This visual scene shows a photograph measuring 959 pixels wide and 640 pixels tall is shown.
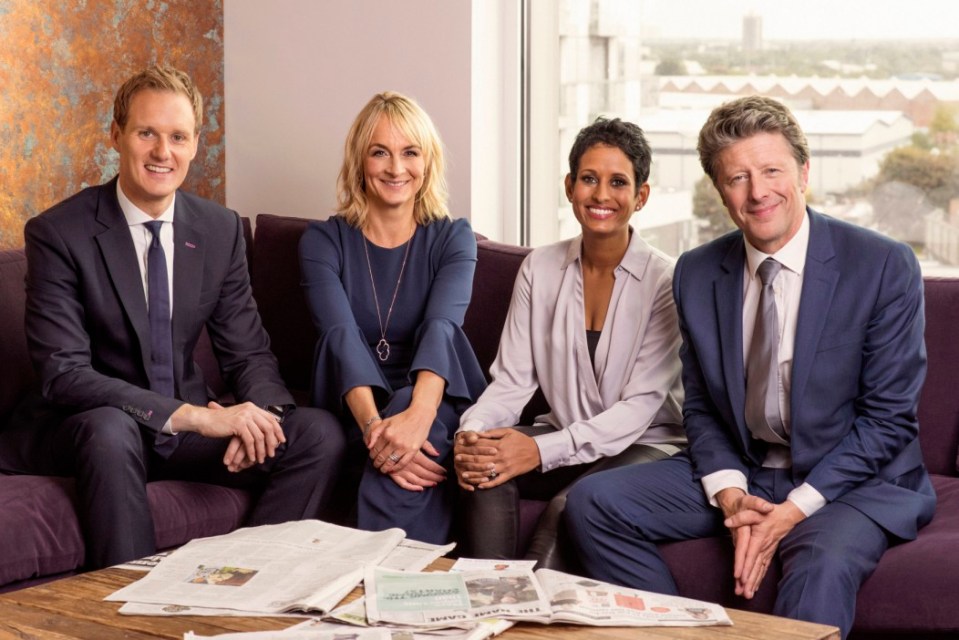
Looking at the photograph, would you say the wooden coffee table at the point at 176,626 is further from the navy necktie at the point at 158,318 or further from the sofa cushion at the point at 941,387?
the sofa cushion at the point at 941,387

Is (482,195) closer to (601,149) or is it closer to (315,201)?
(315,201)

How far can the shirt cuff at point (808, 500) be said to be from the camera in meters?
2.42

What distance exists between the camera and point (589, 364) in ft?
9.48

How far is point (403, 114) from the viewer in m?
3.21

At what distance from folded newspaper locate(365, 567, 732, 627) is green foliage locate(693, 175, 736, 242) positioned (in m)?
1.95

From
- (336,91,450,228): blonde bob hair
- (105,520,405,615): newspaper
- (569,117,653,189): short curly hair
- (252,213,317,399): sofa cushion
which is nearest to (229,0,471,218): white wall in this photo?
(252,213,317,399): sofa cushion

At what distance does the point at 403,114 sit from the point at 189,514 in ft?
3.87

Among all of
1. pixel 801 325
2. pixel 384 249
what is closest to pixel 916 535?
pixel 801 325

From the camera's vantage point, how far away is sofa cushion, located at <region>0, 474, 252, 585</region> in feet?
8.48

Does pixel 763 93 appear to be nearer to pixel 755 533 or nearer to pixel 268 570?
pixel 755 533

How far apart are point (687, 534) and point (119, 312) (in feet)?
4.74

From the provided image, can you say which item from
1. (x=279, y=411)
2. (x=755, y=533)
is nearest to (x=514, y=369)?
(x=279, y=411)

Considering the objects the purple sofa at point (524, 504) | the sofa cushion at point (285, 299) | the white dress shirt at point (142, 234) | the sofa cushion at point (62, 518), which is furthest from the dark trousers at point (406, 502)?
the sofa cushion at point (285, 299)

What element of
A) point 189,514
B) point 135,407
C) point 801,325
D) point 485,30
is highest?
point 485,30
